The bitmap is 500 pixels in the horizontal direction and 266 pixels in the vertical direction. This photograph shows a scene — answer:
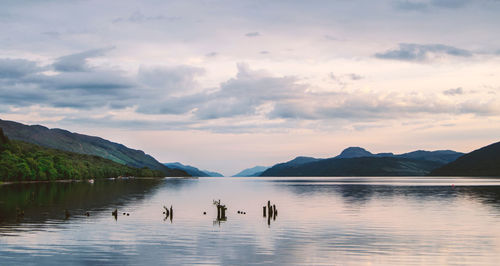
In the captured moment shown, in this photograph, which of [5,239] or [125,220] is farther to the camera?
[125,220]

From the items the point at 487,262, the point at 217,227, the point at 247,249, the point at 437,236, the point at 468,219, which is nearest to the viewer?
the point at 487,262

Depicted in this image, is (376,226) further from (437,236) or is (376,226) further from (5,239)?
(5,239)

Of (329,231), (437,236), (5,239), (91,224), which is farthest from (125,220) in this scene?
(437,236)

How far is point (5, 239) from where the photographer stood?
50781 mm

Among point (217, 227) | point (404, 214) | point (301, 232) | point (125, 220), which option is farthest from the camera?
point (404, 214)

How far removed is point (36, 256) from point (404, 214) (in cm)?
6469

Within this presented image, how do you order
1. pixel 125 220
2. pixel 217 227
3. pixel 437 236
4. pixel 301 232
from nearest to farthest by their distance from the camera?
pixel 437 236 < pixel 301 232 < pixel 217 227 < pixel 125 220

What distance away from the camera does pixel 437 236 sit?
58156mm

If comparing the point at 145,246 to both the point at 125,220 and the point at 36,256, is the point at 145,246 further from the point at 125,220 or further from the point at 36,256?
the point at 125,220

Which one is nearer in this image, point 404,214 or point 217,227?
point 217,227

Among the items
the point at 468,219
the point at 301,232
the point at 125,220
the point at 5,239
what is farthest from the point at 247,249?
the point at 468,219

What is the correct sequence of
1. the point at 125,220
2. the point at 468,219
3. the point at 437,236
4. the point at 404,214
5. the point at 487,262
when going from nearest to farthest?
the point at 487,262
the point at 437,236
the point at 125,220
the point at 468,219
the point at 404,214

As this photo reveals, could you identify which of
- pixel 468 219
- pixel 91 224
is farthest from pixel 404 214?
pixel 91 224

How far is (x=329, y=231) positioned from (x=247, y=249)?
18363 mm
